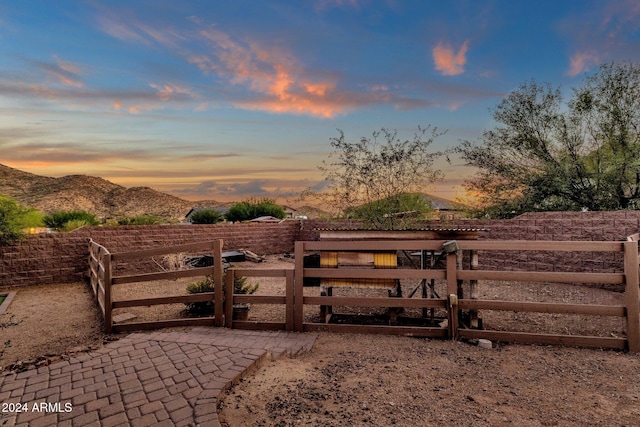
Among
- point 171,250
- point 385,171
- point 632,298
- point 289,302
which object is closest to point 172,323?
point 171,250

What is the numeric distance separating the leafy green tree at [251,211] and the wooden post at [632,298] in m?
18.5

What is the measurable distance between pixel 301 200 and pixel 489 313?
313 inches

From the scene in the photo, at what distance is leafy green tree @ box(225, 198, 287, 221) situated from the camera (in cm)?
2122

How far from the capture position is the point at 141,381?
317 centimetres

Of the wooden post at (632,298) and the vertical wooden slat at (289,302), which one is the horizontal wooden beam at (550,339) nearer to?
the wooden post at (632,298)

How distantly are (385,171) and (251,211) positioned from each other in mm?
12129

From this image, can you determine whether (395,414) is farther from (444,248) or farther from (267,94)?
(267,94)

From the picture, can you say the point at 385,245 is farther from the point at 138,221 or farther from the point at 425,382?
the point at 138,221

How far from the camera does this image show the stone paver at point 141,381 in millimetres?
2670

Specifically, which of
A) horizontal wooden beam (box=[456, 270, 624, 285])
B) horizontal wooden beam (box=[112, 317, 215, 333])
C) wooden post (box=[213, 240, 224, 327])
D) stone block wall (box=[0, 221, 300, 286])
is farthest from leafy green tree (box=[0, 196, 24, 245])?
horizontal wooden beam (box=[456, 270, 624, 285])

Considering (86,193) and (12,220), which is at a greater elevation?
(86,193)

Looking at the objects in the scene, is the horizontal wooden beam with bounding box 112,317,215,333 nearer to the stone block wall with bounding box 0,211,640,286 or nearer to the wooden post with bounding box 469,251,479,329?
the wooden post with bounding box 469,251,479,329

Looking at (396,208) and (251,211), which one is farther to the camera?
(251,211)

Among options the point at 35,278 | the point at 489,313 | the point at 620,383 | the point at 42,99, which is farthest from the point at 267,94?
the point at 620,383
